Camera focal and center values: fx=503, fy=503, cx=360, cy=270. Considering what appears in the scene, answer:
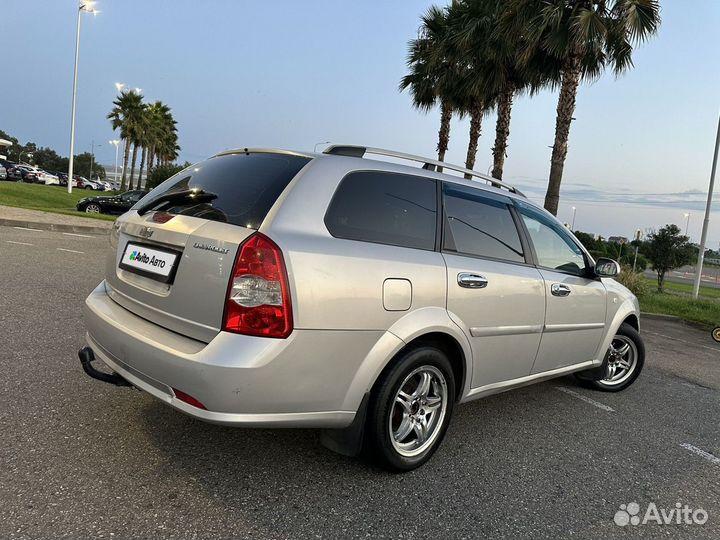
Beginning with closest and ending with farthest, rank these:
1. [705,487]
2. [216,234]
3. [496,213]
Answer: [216,234] → [705,487] → [496,213]

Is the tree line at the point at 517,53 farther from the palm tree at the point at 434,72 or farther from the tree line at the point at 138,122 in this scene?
the tree line at the point at 138,122

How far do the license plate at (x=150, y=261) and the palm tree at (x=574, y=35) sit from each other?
12.0 meters

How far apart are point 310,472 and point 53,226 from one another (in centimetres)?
1424

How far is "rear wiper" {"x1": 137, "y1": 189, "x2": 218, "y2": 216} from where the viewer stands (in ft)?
8.75

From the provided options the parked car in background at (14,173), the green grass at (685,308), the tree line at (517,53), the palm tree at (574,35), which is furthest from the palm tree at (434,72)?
the parked car in background at (14,173)

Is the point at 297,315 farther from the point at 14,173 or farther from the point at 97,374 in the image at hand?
the point at 14,173

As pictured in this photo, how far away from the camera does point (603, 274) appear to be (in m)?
4.12

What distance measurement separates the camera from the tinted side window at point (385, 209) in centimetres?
257

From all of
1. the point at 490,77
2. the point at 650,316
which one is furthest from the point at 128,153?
the point at 650,316

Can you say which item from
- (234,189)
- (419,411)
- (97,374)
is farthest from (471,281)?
(97,374)

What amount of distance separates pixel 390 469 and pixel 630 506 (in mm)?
1325

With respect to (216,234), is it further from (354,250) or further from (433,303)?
(433,303)

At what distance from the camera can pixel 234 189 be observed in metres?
2.64

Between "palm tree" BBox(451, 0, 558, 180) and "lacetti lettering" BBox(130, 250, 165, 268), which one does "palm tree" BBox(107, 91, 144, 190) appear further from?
"lacetti lettering" BBox(130, 250, 165, 268)
